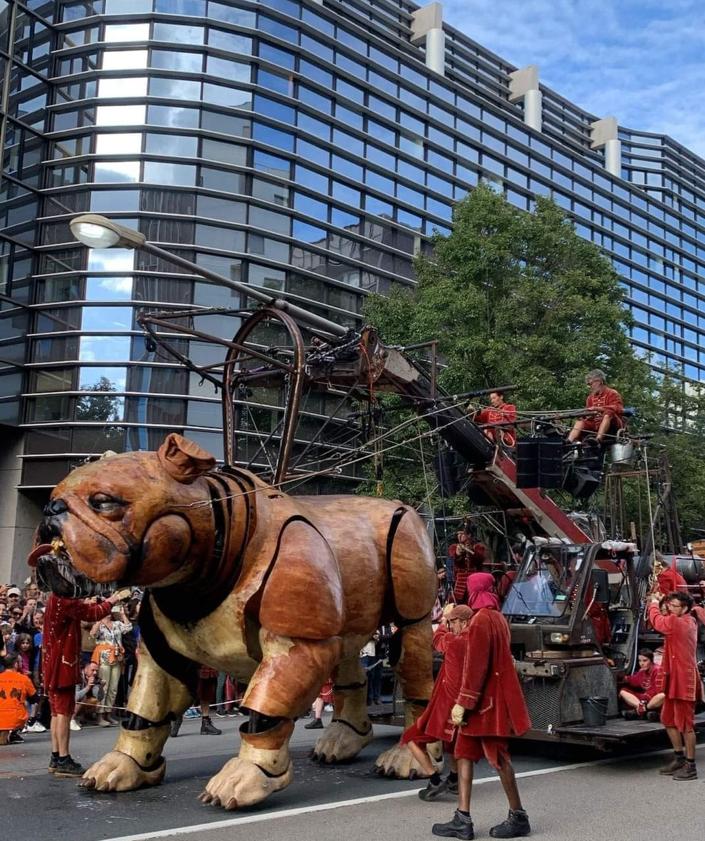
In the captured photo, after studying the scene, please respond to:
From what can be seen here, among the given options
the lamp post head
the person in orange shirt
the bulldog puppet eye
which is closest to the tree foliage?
the person in orange shirt

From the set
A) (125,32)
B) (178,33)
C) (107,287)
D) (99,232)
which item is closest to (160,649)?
(99,232)

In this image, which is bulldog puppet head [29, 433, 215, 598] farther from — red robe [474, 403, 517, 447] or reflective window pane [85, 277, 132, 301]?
reflective window pane [85, 277, 132, 301]

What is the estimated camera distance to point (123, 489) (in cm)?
614

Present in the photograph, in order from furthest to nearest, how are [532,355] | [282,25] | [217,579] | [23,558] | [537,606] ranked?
[282,25], [23,558], [532,355], [537,606], [217,579]

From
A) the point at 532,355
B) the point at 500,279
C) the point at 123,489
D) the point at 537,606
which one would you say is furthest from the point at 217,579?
the point at 500,279

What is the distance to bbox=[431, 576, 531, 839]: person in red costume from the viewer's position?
5914mm

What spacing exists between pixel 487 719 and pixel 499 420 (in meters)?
6.27

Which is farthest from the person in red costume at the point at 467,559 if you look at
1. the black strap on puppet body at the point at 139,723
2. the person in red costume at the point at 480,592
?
the black strap on puppet body at the point at 139,723

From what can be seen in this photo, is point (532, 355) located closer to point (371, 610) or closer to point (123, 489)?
point (371, 610)

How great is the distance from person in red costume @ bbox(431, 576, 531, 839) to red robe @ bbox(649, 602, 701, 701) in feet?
9.09

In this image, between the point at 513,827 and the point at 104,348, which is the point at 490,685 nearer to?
the point at 513,827

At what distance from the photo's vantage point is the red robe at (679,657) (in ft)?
27.3

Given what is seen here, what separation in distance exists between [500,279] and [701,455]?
1046 centimetres

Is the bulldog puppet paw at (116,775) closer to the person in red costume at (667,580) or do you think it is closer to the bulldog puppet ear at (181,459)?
the bulldog puppet ear at (181,459)
